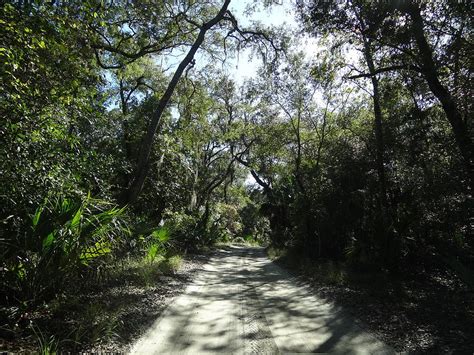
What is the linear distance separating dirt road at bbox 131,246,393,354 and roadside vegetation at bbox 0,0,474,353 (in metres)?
0.61

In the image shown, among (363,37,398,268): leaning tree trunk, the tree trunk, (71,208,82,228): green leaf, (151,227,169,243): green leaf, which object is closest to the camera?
(71,208,82,228): green leaf

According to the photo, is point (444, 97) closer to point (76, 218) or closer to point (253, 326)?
point (253, 326)

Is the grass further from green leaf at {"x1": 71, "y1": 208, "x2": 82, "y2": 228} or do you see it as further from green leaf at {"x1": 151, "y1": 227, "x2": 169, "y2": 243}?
green leaf at {"x1": 151, "y1": 227, "x2": 169, "y2": 243}

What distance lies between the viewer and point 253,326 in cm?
546

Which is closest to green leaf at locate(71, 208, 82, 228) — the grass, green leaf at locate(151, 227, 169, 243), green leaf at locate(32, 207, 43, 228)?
green leaf at locate(32, 207, 43, 228)

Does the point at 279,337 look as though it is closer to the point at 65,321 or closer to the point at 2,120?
the point at 65,321

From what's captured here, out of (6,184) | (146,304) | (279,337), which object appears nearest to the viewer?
(6,184)

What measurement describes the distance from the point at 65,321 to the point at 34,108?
2851mm

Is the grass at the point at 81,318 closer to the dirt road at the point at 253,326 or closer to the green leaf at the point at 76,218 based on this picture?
the dirt road at the point at 253,326

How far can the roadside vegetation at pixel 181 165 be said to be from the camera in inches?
173

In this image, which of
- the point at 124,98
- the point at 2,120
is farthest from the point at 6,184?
the point at 124,98

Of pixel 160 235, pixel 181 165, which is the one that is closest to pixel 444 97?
pixel 160 235

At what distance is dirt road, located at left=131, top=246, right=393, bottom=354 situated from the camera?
4508 mm

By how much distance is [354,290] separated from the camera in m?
8.30
